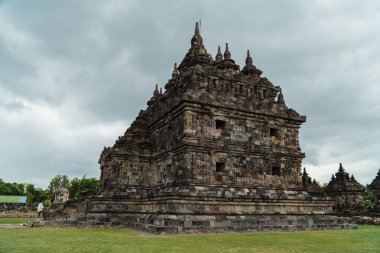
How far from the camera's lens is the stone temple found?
62.6 feet

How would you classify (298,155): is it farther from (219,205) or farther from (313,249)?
(313,249)

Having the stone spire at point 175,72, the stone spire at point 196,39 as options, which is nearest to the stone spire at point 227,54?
the stone spire at point 196,39

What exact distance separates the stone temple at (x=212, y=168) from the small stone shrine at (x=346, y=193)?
10038mm

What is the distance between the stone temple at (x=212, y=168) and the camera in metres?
19.1

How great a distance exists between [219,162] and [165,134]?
570 centimetres

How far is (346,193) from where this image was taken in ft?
104

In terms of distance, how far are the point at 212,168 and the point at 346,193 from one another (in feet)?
61.0

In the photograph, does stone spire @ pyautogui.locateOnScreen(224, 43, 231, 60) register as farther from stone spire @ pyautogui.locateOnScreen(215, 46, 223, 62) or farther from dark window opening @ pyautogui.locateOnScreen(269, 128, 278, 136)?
dark window opening @ pyautogui.locateOnScreen(269, 128, 278, 136)

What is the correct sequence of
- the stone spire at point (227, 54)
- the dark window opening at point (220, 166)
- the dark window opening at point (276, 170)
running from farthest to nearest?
the stone spire at point (227, 54)
the dark window opening at point (276, 170)
the dark window opening at point (220, 166)

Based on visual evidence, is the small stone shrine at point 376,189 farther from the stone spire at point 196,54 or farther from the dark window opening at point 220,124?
the stone spire at point 196,54

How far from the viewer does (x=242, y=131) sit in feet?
74.4

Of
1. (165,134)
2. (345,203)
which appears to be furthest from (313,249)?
(345,203)

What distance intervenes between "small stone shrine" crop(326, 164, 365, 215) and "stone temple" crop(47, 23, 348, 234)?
1004cm

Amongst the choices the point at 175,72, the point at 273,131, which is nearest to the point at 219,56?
the point at 175,72
